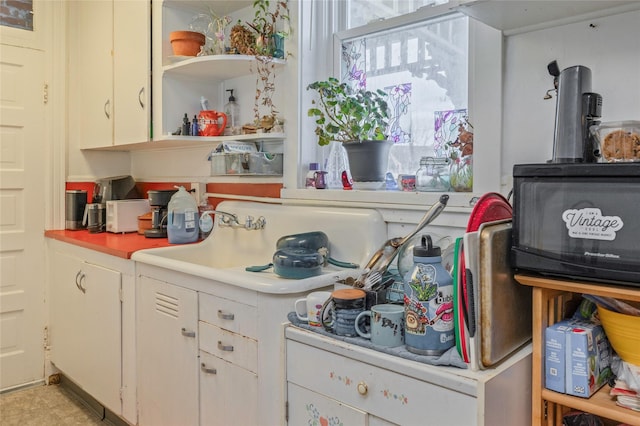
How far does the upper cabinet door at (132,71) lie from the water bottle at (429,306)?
189cm

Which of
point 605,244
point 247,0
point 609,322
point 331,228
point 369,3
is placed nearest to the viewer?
point 605,244

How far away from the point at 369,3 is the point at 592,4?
1071 millimetres

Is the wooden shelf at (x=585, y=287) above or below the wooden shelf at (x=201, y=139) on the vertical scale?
below

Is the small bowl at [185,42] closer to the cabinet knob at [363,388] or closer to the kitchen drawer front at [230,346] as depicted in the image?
the kitchen drawer front at [230,346]

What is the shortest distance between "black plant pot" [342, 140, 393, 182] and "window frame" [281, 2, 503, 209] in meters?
0.08

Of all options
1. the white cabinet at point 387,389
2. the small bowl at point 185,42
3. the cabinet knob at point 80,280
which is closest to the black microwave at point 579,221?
the white cabinet at point 387,389

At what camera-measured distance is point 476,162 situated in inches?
62.0

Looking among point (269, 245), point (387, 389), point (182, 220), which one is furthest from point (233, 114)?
point (387, 389)

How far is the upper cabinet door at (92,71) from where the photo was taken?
2.88 metres

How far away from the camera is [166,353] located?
197cm

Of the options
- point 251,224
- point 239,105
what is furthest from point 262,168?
point 239,105

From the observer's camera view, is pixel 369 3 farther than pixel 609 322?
Yes

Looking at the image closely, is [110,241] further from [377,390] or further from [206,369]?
[377,390]

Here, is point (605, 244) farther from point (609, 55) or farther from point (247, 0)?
point (247, 0)
